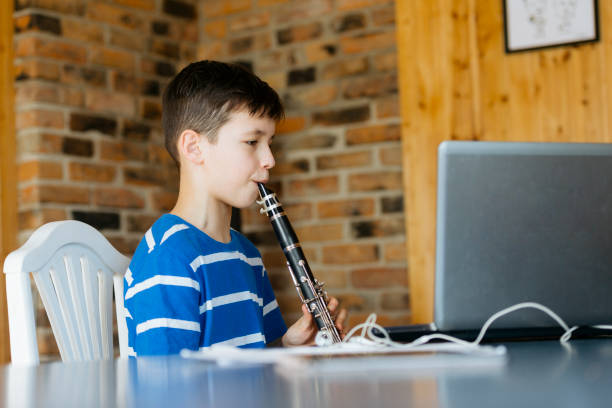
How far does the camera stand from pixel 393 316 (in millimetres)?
2602

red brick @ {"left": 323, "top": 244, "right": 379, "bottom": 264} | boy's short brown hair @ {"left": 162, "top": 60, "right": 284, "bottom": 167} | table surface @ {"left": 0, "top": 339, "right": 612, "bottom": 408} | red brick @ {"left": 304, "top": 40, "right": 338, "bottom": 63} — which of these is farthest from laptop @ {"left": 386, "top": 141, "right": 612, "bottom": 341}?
red brick @ {"left": 304, "top": 40, "right": 338, "bottom": 63}

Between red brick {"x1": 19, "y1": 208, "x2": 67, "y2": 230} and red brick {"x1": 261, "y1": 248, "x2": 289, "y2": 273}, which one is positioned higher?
red brick {"x1": 19, "y1": 208, "x2": 67, "y2": 230}

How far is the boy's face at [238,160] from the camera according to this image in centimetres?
149

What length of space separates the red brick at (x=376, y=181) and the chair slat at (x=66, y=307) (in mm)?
1476

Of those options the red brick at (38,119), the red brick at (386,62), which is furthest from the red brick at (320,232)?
the red brick at (38,119)

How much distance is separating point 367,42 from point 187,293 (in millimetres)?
1659

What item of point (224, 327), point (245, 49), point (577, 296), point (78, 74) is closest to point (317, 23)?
point (245, 49)

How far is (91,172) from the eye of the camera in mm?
2475

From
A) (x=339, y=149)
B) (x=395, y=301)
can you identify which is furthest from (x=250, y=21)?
(x=395, y=301)

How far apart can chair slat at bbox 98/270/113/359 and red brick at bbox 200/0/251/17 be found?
1.77m

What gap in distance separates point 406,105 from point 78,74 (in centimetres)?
114

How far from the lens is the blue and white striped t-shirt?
1227 mm

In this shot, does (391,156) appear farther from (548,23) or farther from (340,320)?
(340,320)

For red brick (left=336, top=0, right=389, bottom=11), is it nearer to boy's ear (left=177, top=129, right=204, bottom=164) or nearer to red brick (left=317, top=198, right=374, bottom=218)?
red brick (left=317, top=198, right=374, bottom=218)
